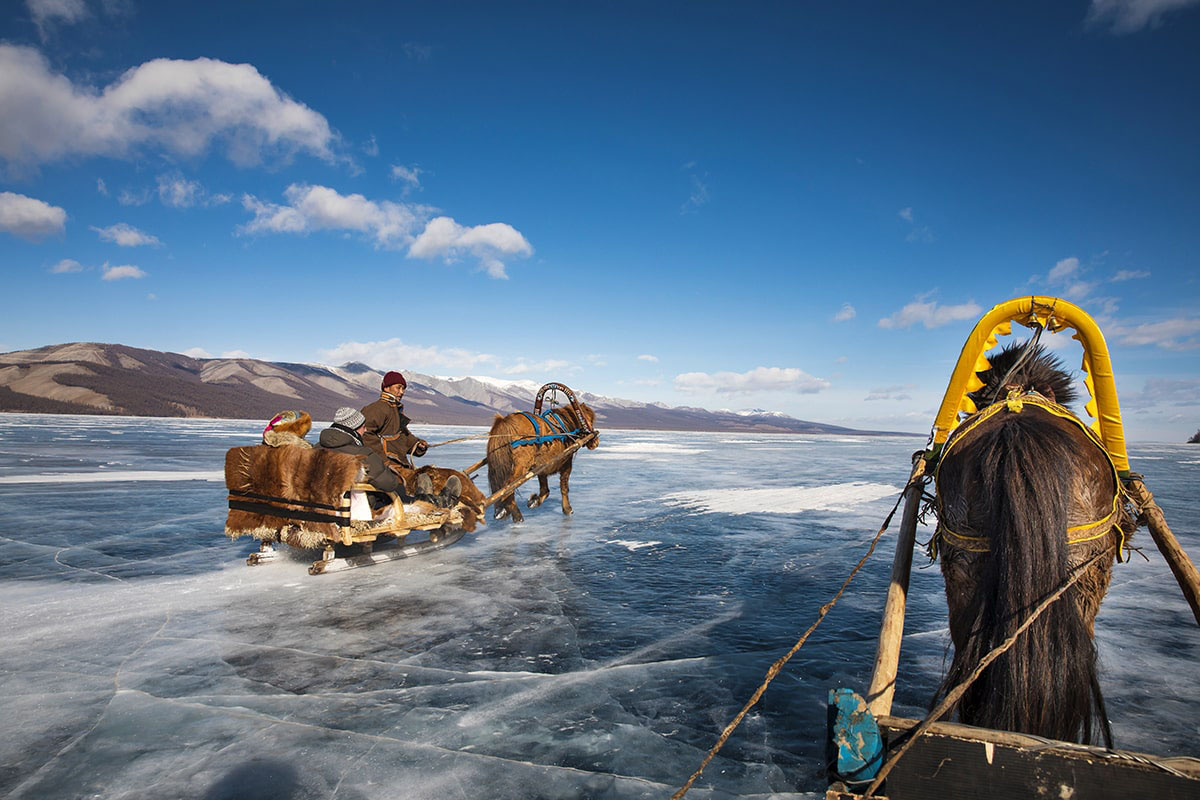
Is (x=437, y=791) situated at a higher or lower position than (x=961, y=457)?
lower

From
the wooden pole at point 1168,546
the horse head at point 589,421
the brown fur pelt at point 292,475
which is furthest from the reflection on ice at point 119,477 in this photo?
the wooden pole at point 1168,546

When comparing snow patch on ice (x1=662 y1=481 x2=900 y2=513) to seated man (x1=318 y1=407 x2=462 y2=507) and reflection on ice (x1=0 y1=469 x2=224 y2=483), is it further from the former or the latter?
reflection on ice (x1=0 y1=469 x2=224 y2=483)

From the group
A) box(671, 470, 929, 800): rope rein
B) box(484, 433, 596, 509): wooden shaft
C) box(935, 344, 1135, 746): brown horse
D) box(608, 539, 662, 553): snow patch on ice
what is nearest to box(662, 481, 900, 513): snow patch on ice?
box(484, 433, 596, 509): wooden shaft

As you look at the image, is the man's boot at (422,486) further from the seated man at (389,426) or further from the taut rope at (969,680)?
the taut rope at (969,680)

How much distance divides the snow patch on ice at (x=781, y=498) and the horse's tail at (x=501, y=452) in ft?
12.2

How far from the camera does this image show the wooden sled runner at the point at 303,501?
5156mm

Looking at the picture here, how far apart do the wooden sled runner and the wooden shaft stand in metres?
1.78

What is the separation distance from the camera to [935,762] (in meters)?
1.63

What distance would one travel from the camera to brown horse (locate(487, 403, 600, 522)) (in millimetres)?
7926

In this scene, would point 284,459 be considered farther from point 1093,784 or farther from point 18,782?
point 1093,784

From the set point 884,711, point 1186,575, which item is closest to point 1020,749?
point 884,711

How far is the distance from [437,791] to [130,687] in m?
2.19

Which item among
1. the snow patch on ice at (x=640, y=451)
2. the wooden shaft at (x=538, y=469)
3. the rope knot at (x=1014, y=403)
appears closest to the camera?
the rope knot at (x=1014, y=403)

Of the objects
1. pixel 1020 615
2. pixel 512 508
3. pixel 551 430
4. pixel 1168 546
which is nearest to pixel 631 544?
pixel 512 508
